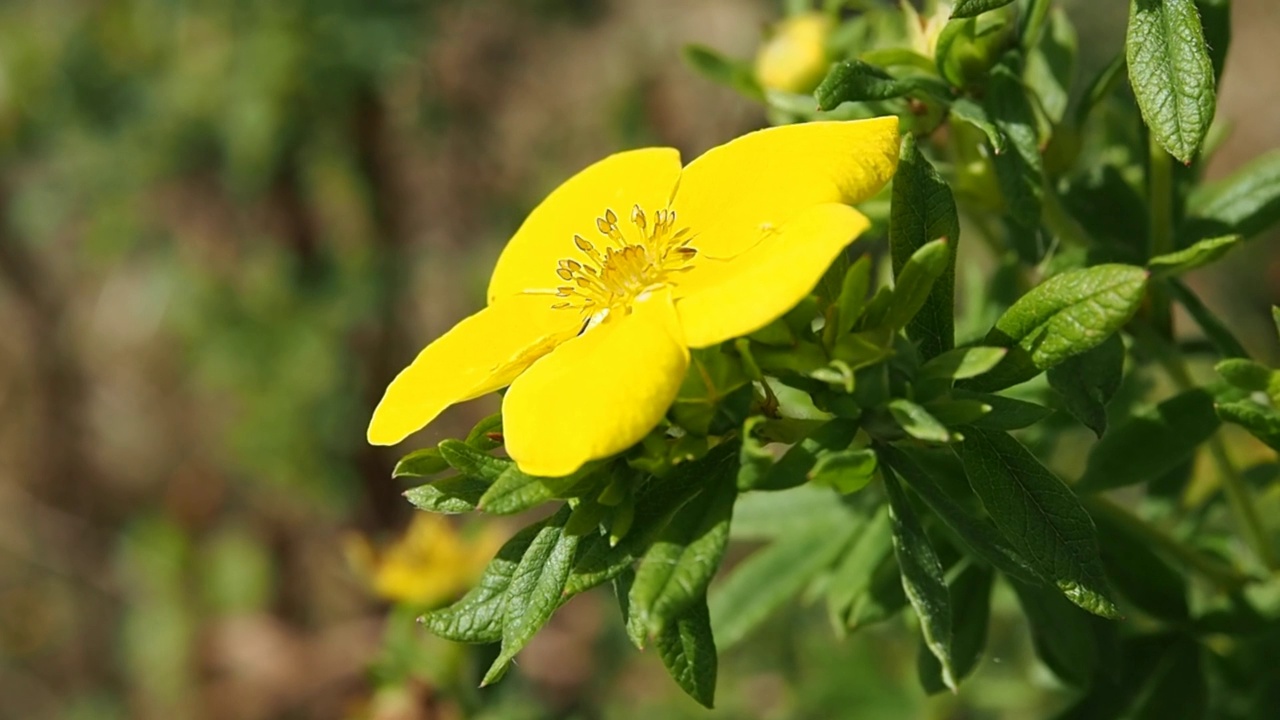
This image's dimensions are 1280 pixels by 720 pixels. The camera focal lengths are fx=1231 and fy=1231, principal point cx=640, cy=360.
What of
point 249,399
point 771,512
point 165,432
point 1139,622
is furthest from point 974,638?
point 165,432

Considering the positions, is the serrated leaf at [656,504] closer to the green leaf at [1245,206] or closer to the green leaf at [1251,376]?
the green leaf at [1251,376]

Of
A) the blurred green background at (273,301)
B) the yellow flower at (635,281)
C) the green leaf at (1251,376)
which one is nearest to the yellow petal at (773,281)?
the yellow flower at (635,281)

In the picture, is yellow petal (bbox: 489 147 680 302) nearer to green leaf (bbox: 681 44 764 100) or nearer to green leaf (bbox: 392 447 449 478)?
green leaf (bbox: 392 447 449 478)

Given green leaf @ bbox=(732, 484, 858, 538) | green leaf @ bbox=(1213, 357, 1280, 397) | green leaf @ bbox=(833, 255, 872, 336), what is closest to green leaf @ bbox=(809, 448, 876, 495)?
green leaf @ bbox=(833, 255, 872, 336)

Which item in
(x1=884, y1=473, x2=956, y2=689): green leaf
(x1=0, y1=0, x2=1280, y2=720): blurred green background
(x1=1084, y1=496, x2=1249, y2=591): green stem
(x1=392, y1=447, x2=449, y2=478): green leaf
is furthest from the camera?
(x1=0, y1=0, x2=1280, y2=720): blurred green background

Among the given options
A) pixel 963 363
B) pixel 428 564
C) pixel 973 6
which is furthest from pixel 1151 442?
pixel 428 564
